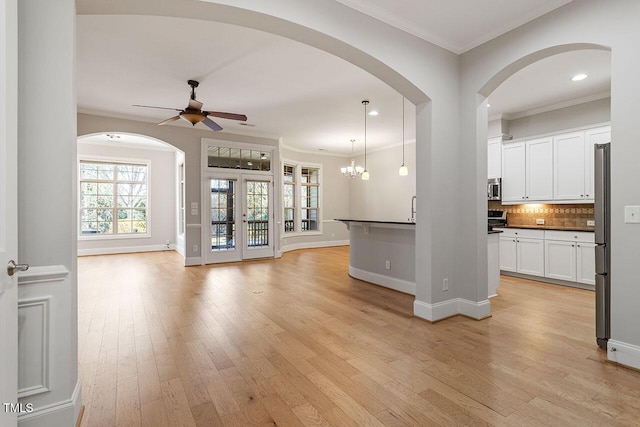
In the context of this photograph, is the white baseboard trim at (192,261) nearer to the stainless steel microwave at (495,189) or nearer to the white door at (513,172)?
the stainless steel microwave at (495,189)

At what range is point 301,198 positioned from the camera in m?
9.59

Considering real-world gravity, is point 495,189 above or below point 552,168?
below

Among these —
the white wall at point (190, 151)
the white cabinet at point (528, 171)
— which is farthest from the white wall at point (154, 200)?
the white cabinet at point (528, 171)

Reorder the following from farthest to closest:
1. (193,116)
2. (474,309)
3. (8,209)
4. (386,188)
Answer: (386,188) → (193,116) → (474,309) → (8,209)

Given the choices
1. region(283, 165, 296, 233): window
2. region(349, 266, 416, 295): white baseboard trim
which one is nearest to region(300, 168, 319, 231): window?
region(283, 165, 296, 233): window

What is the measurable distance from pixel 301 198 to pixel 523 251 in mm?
5937

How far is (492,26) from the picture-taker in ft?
10.2

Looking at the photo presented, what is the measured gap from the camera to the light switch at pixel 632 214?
2.29m

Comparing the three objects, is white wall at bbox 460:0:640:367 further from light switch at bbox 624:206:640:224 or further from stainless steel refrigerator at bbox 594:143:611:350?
stainless steel refrigerator at bbox 594:143:611:350

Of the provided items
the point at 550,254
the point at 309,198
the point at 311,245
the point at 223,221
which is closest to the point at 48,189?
the point at 223,221

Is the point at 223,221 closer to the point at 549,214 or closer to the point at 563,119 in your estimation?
the point at 549,214

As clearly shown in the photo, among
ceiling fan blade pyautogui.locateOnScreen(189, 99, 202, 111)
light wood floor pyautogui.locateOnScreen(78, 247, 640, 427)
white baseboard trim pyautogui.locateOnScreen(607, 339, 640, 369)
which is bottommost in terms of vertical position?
light wood floor pyautogui.locateOnScreen(78, 247, 640, 427)

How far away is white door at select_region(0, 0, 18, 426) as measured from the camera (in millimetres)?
1247

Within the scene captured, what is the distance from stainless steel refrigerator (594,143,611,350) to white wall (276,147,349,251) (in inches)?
283
